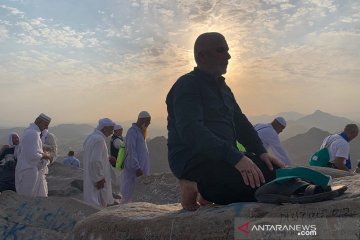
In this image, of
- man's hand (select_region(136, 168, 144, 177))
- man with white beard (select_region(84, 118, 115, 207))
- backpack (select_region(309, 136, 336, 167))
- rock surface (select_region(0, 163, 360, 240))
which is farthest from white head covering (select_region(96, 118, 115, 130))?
backpack (select_region(309, 136, 336, 167))

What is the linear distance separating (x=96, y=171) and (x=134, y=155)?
1.30 meters

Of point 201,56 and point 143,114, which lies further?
point 143,114

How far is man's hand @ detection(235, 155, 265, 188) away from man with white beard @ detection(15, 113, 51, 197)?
5.30 m

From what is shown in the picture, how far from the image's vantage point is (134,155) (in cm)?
802

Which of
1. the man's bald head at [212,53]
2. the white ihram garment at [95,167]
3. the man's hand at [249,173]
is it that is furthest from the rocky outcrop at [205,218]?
the white ihram garment at [95,167]

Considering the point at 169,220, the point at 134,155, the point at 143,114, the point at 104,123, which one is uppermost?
the point at 143,114

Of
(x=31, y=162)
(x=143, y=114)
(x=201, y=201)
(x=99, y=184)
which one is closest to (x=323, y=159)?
(x=143, y=114)

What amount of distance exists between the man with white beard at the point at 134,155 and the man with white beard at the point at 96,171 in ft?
3.52

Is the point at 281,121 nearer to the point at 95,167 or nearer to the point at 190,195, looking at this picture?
the point at 95,167

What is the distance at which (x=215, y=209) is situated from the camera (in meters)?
2.58

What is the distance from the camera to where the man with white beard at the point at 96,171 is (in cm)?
679

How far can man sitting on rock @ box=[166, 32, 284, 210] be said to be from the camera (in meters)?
2.57

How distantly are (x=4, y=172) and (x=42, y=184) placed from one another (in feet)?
2.52

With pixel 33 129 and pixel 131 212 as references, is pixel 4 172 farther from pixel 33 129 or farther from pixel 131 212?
pixel 131 212
